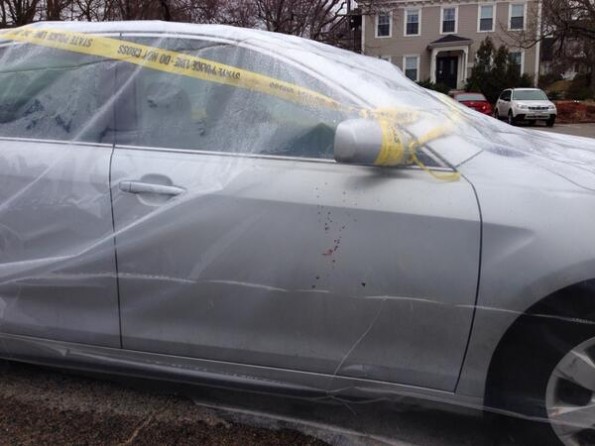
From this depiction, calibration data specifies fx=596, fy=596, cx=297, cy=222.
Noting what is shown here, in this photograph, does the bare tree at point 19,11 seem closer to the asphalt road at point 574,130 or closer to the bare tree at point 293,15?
the bare tree at point 293,15

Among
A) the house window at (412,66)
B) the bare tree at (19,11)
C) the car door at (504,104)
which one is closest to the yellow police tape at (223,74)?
the bare tree at (19,11)

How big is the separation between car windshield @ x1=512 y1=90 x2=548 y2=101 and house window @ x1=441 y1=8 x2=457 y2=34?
1543cm

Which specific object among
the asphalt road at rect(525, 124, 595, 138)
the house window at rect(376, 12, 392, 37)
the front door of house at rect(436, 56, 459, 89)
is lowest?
the asphalt road at rect(525, 124, 595, 138)

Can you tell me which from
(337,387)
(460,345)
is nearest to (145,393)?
(337,387)

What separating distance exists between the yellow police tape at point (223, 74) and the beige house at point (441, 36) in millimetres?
36371

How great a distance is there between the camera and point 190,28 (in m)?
2.45

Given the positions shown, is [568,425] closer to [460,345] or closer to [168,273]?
[460,345]

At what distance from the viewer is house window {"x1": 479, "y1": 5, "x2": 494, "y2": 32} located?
37253 mm

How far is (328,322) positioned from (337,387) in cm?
27

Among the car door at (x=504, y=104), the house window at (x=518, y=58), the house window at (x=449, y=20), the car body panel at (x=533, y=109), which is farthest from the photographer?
the house window at (x=449, y=20)

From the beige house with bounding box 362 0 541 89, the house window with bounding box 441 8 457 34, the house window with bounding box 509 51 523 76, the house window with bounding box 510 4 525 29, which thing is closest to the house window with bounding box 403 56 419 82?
the beige house with bounding box 362 0 541 89

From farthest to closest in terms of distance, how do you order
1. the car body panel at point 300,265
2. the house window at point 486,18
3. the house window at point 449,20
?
the house window at point 449,20
the house window at point 486,18
the car body panel at point 300,265

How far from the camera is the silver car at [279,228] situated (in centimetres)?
202

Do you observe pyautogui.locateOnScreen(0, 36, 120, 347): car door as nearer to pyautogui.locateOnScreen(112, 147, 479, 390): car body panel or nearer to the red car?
pyautogui.locateOnScreen(112, 147, 479, 390): car body panel
